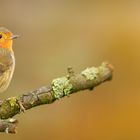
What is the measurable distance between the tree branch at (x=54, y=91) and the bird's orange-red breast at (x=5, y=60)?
1.22ft

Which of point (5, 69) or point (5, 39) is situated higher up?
point (5, 39)

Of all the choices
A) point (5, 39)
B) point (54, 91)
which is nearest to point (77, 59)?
point (5, 39)

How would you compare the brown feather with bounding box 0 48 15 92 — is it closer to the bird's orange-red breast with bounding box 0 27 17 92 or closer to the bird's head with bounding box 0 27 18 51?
the bird's orange-red breast with bounding box 0 27 17 92

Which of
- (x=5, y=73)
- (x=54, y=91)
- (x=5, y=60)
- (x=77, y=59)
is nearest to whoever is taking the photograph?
(x=54, y=91)

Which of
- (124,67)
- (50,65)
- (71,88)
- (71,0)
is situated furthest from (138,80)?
(71,88)

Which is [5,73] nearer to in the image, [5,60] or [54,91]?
[5,60]

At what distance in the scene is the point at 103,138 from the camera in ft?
21.6

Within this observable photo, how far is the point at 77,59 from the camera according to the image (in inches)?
310

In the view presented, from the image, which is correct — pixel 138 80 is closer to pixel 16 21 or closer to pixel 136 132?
pixel 136 132

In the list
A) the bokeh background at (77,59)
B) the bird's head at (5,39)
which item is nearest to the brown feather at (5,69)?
the bird's head at (5,39)

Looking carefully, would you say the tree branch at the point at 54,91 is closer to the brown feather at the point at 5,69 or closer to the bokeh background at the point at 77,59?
the brown feather at the point at 5,69

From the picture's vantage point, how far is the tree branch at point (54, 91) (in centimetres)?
387

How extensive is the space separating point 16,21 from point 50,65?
103 centimetres

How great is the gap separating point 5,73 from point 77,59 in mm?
3501
